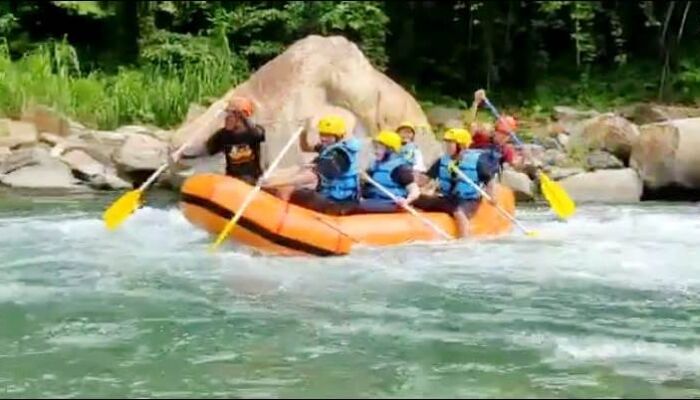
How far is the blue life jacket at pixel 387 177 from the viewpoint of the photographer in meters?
9.80

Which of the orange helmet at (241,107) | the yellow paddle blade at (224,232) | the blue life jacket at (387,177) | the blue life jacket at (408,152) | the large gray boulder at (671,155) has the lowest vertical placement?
the large gray boulder at (671,155)

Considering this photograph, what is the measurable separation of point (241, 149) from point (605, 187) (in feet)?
14.5

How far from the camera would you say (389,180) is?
386 inches

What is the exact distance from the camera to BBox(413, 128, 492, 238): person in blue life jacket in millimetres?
10039

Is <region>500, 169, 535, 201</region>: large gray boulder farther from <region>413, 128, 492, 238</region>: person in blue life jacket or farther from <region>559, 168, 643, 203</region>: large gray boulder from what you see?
<region>413, 128, 492, 238</region>: person in blue life jacket

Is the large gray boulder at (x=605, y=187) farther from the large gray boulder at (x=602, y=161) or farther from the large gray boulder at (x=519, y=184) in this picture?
the large gray boulder at (x=602, y=161)

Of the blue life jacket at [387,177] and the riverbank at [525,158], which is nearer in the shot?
the blue life jacket at [387,177]

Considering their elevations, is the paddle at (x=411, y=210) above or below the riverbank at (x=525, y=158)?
above

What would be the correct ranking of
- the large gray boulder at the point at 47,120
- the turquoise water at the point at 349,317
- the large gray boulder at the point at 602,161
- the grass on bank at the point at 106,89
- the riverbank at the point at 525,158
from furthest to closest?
the grass on bank at the point at 106,89 → the large gray boulder at the point at 47,120 → the large gray boulder at the point at 602,161 → the riverbank at the point at 525,158 → the turquoise water at the point at 349,317

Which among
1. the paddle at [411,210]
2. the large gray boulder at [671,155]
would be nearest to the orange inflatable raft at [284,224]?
the paddle at [411,210]

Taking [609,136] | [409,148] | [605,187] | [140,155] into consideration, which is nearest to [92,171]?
[140,155]

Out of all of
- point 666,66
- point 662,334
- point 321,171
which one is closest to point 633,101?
point 666,66

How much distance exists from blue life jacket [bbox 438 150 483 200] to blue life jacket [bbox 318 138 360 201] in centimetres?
89

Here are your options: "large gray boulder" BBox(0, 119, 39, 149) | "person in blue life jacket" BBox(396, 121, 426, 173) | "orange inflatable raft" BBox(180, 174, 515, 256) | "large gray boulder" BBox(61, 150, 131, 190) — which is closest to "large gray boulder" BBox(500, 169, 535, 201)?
"person in blue life jacket" BBox(396, 121, 426, 173)
